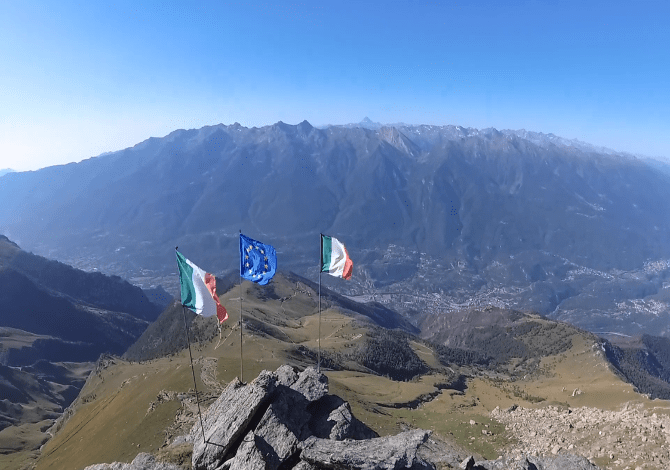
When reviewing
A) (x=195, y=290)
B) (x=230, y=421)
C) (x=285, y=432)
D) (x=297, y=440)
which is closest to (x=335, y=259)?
(x=195, y=290)

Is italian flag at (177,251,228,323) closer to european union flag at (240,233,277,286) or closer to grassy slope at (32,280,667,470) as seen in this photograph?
european union flag at (240,233,277,286)

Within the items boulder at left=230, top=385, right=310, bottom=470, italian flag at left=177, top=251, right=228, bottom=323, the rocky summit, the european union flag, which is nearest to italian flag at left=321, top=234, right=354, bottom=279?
the european union flag

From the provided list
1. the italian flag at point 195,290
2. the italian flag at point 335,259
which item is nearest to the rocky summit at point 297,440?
the italian flag at point 195,290

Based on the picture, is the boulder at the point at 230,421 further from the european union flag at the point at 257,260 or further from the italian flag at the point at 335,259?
the italian flag at the point at 335,259

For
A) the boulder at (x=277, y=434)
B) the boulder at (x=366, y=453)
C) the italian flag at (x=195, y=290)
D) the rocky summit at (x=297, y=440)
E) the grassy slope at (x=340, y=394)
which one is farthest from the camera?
the grassy slope at (x=340, y=394)

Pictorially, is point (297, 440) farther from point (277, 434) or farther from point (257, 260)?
point (257, 260)

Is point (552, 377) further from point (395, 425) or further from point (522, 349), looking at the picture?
point (395, 425)

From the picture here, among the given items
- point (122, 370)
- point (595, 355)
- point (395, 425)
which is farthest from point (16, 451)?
point (595, 355)
